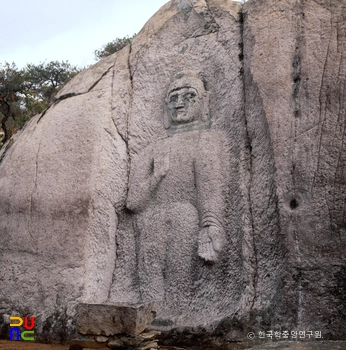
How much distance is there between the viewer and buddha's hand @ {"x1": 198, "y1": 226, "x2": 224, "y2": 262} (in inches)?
222

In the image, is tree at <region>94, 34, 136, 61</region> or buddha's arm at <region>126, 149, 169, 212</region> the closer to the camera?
buddha's arm at <region>126, 149, 169, 212</region>

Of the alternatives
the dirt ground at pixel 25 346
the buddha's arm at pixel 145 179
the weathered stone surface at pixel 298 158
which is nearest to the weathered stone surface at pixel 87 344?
the dirt ground at pixel 25 346

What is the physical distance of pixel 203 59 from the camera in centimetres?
666

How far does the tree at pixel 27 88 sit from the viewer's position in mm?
15180

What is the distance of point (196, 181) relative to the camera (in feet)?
19.9

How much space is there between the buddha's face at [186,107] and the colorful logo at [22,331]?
9.64 ft

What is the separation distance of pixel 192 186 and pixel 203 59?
174 centimetres

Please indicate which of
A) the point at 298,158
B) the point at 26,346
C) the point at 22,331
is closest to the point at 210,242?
the point at 298,158

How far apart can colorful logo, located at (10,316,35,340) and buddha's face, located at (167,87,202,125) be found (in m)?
2.94

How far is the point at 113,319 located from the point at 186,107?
114 inches

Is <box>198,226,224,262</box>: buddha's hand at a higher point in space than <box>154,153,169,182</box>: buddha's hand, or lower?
lower

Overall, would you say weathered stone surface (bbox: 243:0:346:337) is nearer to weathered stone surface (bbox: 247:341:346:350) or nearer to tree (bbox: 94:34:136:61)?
weathered stone surface (bbox: 247:341:346:350)

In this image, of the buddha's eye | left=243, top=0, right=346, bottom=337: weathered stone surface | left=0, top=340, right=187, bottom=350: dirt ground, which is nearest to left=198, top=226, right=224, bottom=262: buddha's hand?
left=243, top=0, right=346, bottom=337: weathered stone surface

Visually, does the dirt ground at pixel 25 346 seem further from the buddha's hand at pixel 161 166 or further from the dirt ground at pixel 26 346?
the buddha's hand at pixel 161 166
